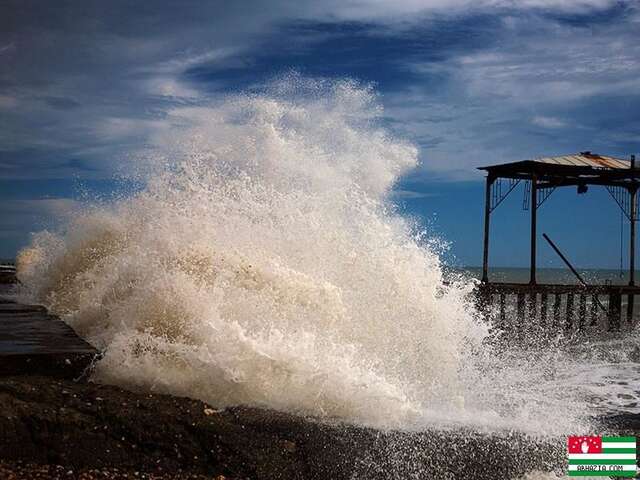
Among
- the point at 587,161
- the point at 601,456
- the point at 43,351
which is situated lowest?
the point at 601,456

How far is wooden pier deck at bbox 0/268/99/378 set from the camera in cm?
596

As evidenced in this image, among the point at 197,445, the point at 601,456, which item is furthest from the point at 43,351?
the point at 601,456

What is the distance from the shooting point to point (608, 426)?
6.78 metres

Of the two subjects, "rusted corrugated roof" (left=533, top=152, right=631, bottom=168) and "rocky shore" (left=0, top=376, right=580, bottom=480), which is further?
"rusted corrugated roof" (left=533, top=152, right=631, bottom=168)

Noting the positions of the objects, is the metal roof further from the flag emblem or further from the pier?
the flag emblem

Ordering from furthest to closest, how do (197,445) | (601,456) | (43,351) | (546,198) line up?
(546,198)
(43,351)
(601,456)
(197,445)

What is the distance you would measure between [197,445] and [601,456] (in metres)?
→ 3.49

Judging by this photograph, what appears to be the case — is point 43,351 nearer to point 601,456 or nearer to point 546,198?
point 601,456

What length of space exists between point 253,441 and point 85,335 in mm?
4343

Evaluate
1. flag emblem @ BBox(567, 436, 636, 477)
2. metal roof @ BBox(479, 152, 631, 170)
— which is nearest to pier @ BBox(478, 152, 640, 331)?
metal roof @ BBox(479, 152, 631, 170)

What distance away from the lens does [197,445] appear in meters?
4.94

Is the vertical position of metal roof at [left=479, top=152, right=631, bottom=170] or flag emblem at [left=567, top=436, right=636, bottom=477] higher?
metal roof at [left=479, top=152, right=631, bottom=170]

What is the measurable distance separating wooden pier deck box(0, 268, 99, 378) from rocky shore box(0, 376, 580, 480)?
424 millimetres

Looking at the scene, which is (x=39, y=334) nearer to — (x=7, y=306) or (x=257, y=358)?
(x=257, y=358)
